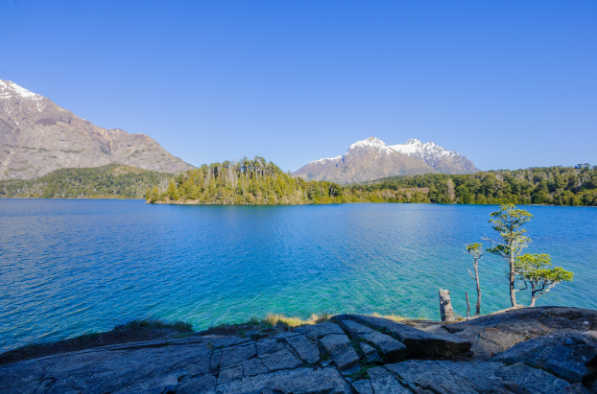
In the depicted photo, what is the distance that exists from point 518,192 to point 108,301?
222m

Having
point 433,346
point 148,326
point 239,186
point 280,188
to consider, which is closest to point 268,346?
point 433,346

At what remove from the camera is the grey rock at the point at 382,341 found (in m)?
6.36

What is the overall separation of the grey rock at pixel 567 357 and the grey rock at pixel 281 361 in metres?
5.08

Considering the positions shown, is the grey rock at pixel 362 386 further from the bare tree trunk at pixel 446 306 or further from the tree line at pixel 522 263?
the tree line at pixel 522 263

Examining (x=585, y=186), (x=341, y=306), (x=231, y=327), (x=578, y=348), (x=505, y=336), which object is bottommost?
(x=341, y=306)

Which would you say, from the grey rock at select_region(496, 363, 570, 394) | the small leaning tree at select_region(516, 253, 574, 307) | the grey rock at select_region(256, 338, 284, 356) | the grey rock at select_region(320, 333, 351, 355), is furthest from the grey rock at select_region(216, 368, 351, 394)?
the small leaning tree at select_region(516, 253, 574, 307)

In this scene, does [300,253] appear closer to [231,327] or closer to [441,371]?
[231,327]

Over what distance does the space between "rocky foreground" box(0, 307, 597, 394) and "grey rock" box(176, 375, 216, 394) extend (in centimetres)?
3

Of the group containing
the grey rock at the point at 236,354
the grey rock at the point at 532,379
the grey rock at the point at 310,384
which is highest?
the grey rock at the point at 532,379

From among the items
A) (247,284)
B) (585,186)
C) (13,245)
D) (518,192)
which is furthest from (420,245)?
(585,186)

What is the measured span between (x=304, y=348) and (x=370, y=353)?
1844 mm

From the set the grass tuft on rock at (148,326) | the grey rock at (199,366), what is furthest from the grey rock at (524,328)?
the grass tuft on rock at (148,326)

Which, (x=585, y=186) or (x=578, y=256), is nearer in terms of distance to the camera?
(x=578, y=256)

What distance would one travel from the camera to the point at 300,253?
37625 millimetres
